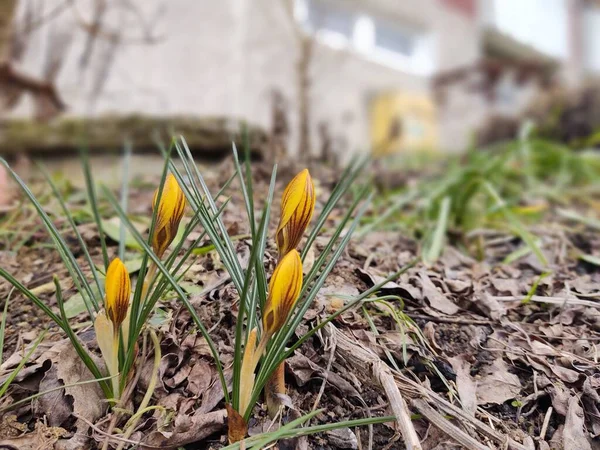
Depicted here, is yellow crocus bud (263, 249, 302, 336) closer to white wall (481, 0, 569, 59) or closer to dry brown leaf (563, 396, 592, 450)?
dry brown leaf (563, 396, 592, 450)

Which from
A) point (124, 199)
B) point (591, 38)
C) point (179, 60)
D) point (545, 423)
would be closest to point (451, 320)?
point (545, 423)

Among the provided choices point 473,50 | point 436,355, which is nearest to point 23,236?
point 436,355

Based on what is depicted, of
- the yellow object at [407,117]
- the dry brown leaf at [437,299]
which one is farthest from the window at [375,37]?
the dry brown leaf at [437,299]

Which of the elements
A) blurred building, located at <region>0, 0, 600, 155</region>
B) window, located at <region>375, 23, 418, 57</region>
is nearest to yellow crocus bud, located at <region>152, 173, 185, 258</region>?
blurred building, located at <region>0, 0, 600, 155</region>

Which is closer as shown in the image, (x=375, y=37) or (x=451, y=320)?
(x=451, y=320)

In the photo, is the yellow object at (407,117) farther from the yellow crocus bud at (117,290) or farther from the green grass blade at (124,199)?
the yellow crocus bud at (117,290)

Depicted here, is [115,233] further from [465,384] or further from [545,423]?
[545,423]

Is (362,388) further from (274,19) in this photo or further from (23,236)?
(274,19)
